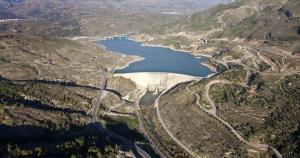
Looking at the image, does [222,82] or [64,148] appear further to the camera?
[222,82]

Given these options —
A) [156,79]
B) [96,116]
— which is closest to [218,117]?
[96,116]

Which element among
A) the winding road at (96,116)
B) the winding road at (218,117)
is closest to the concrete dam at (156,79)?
the winding road at (96,116)

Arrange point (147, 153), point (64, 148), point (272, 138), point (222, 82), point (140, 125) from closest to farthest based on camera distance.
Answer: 1. point (64, 148)
2. point (147, 153)
3. point (272, 138)
4. point (140, 125)
5. point (222, 82)

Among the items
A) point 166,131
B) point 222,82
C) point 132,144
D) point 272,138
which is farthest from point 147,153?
point 222,82

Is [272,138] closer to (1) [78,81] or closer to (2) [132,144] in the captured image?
(2) [132,144]

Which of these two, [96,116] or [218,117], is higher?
[218,117]

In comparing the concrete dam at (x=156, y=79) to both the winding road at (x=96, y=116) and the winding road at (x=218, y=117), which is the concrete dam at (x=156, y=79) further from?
the winding road at (x=218, y=117)

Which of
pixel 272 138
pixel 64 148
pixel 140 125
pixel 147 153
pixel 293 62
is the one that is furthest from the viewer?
pixel 293 62

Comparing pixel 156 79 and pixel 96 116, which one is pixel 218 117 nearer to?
pixel 96 116
